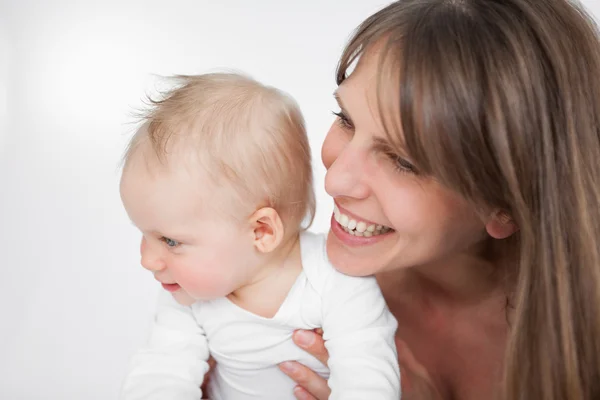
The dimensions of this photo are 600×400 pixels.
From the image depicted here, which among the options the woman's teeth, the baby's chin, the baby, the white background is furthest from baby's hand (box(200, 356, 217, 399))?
the white background

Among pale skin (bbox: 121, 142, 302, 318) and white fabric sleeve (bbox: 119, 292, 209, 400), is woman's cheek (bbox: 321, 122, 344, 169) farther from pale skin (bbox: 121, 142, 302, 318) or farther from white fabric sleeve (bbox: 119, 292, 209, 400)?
white fabric sleeve (bbox: 119, 292, 209, 400)

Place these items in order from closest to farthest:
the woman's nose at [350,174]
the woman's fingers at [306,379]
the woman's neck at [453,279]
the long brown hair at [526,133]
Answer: the long brown hair at [526,133]
the woman's nose at [350,174]
the woman's fingers at [306,379]
the woman's neck at [453,279]

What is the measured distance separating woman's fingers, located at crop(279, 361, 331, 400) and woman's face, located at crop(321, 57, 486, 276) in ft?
0.77

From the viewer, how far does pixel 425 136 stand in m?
1.46

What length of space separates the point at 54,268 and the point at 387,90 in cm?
188

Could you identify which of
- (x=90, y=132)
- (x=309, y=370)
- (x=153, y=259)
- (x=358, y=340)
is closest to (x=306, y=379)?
(x=309, y=370)

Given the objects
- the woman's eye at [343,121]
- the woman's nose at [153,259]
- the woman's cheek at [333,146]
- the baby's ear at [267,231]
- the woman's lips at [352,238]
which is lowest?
the woman's lips at [352,238]

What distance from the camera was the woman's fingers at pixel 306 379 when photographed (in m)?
1.68

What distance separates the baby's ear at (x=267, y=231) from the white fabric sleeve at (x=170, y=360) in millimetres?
242

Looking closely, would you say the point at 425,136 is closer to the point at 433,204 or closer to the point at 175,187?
the point at 433,204

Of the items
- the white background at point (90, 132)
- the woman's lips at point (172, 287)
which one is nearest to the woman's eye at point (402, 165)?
the woman's lips at point (172, 287)

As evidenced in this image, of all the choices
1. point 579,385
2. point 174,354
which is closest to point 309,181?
point 174,354

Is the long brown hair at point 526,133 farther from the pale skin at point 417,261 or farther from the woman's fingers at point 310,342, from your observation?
the woman's fingers at point 310,342

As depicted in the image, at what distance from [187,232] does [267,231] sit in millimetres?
155
